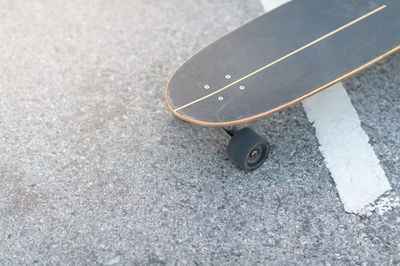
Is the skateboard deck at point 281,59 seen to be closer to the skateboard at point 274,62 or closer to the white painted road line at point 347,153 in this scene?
the skateboard at point 274,62

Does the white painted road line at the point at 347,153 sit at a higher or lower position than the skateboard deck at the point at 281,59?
lower

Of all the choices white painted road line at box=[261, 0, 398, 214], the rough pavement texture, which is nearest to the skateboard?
the rough pavement texture

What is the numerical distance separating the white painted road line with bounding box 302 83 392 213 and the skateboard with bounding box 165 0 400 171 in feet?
1.33

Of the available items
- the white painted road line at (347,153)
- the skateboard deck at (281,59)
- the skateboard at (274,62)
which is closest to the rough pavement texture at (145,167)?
the white painted road line at (347,153)

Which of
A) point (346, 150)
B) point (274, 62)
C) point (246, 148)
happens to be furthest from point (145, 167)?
point (346, 150)

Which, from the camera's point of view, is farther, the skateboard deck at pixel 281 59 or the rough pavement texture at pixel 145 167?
the skateboard deck at pixel 281 59

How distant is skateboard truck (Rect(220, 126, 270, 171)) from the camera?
2.67m

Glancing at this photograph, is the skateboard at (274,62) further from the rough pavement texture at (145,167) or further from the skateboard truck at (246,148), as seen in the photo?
the rough pavement texture at (145,167)

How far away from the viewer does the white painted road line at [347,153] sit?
2672mm

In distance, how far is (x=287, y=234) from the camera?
8.32ft

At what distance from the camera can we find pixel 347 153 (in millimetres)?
2875

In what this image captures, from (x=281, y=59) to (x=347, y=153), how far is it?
705 millimetres

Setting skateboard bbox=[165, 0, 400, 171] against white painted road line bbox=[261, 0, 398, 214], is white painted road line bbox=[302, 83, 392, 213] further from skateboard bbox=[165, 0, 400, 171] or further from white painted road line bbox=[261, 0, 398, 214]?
skateboard bbox=[165, 0, 400, 171]

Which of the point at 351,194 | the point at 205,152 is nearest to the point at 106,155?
the point at 205,152
